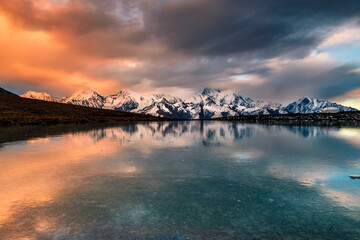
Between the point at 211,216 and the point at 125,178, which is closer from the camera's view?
the point at 211,216

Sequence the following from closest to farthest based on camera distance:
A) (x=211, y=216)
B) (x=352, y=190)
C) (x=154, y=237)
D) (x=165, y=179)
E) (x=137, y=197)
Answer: (x=154, y=237) < (x=211, y=216) < (x=137, y=197) < (x=352, y=190) < (x=165, y=179)

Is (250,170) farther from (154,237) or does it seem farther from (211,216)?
(154,237)

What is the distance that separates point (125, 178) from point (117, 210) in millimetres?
6525

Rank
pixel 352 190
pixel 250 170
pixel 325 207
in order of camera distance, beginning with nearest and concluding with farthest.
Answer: pixel 325 207, pixel 352 190, pixel 250 170

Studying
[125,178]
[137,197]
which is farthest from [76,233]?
[125,178]

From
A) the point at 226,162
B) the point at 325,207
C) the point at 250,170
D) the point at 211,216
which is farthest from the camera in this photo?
the point at 226,162

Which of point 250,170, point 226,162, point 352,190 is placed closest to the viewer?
point 352,190

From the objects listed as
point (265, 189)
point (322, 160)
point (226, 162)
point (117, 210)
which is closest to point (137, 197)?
point (117, 210)

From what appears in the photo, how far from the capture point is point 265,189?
15.8 metres

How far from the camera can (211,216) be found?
11.7m

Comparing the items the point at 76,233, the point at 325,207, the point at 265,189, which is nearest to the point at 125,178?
the point at 76,233

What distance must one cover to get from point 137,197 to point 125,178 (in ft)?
15.9

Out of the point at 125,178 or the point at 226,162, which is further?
the point at 226,162

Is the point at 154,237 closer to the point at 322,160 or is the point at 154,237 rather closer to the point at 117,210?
the point at 117,210
